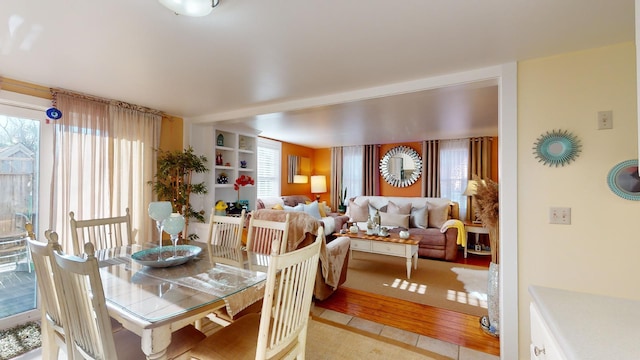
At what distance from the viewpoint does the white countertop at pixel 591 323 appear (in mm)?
730

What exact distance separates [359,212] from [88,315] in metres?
4.95

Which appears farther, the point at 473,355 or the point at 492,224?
the point at 492,224

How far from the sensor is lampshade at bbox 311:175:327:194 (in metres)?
7.02

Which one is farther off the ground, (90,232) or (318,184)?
(318,184)

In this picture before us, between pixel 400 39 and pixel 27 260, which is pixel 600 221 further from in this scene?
pixel 27 260

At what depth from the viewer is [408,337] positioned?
7.32ft

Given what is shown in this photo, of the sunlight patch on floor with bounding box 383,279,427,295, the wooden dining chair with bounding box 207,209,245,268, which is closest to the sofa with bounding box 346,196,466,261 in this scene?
the sunlight patch on floor with bounding box 383,279,427,295

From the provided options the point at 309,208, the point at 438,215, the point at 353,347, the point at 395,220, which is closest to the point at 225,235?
the point at 353,347

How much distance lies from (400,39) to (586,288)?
2.07 metres

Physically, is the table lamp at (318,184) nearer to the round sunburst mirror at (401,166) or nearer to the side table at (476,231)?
the round sunburst mirror at (401,166)

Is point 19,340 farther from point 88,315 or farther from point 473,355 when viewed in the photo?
point 473,355

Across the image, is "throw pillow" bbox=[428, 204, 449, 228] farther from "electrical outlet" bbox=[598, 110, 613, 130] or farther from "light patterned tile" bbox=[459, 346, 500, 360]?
"electrical outlet" bbox=[598, 110, 613, 130]

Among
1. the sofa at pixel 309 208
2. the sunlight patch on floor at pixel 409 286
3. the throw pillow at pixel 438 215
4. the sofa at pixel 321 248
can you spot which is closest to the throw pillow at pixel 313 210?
the sofa at pixel 309 208

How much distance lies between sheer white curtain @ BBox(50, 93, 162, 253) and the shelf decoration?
13.1 ft
